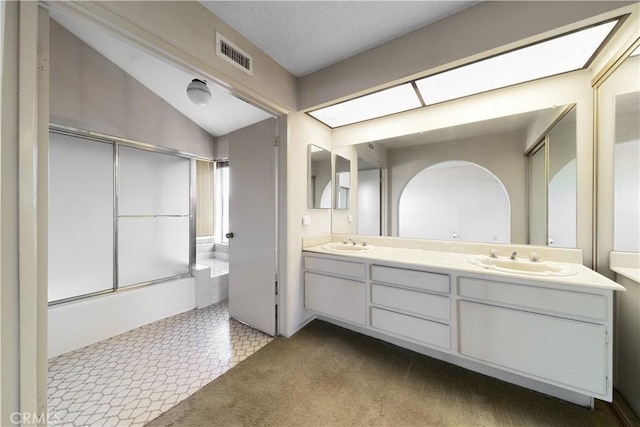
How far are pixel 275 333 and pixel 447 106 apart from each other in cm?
273

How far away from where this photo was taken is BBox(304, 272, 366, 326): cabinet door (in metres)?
1.97

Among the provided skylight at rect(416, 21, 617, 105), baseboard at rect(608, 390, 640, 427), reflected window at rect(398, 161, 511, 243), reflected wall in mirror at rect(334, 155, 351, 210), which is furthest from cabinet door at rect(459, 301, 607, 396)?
skylight at rect(416, 21, 617, 105)

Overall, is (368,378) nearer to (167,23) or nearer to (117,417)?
(117,417)

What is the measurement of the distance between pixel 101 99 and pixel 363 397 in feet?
11.6

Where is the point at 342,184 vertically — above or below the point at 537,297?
above

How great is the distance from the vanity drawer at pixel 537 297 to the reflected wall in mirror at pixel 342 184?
149cm

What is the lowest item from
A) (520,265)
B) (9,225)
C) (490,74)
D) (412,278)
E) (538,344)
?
(538,344)

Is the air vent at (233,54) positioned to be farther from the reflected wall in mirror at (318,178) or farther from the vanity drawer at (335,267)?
the vanity drawer at (335,267)

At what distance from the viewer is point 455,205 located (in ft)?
6.95

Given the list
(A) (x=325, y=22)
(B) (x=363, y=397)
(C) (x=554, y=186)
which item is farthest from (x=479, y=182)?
(B) (x=363, y=397)

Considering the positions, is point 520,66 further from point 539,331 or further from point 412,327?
point 412,327

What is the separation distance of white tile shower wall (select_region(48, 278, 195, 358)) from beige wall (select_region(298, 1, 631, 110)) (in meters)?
2.72

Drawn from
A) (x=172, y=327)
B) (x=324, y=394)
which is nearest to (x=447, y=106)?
(x=324, y=394)

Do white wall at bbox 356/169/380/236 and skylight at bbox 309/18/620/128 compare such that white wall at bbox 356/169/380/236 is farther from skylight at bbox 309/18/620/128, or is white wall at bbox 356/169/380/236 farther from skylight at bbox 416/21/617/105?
skylight at bbox 416/21/617/105
